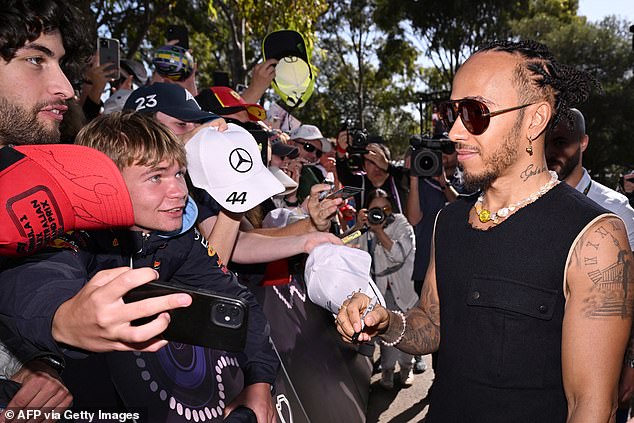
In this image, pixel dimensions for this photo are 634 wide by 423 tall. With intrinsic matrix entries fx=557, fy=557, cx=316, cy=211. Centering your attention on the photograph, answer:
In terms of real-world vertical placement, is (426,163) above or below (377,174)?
→ above

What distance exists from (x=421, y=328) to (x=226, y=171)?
43.9 inches

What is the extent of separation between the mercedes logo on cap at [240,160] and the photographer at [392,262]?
11.2ft

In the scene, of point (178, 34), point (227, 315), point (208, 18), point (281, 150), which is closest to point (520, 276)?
point (227, 315)

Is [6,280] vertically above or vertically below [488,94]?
below

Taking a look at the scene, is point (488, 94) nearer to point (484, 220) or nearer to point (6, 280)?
point (484, 220)

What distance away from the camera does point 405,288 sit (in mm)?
6250

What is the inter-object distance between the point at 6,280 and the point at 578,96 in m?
2.10

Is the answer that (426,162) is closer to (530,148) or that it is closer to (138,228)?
(530,148)

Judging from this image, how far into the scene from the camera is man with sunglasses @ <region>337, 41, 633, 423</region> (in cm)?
185

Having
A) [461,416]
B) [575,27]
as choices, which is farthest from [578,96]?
[575,27]

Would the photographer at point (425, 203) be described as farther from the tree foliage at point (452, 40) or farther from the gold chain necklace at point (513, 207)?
the tree foliage at point (452, 40)

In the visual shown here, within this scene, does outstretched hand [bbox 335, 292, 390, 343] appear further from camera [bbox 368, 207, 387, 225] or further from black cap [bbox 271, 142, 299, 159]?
camera [bbox 368, 207, 387, 225]

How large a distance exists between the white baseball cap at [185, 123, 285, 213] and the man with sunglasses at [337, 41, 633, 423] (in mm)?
796

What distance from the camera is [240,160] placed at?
8.49 feet
